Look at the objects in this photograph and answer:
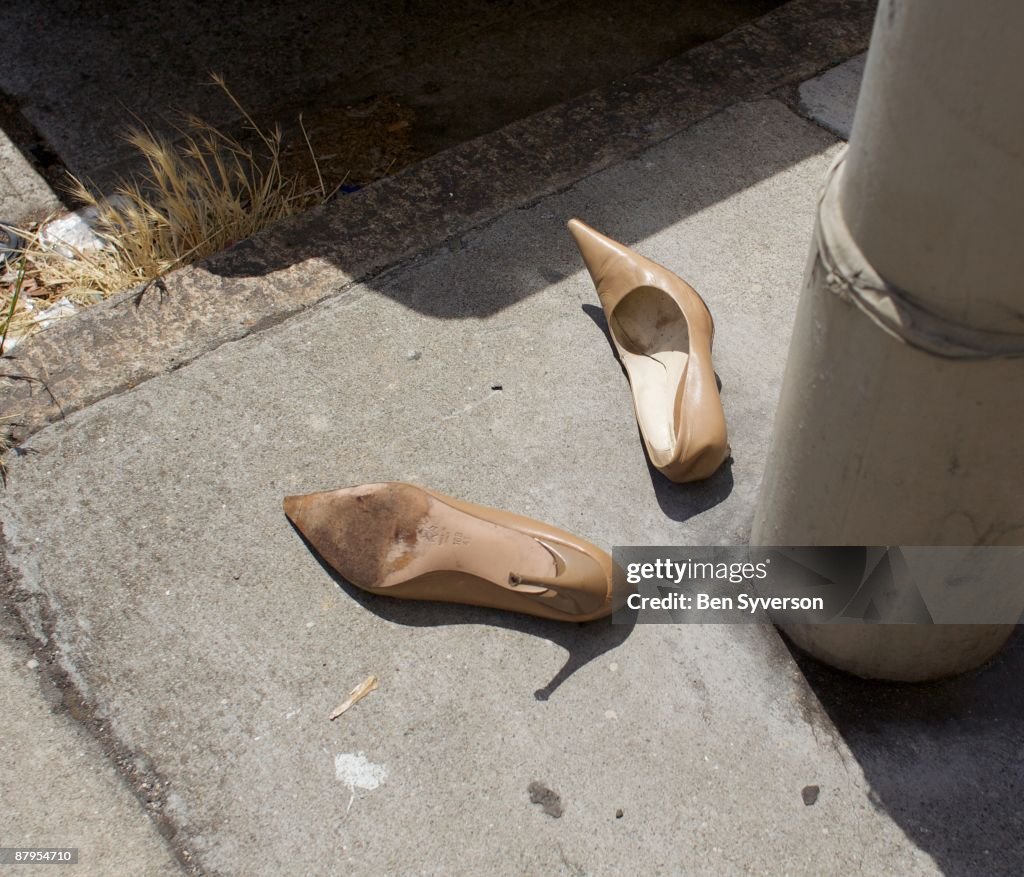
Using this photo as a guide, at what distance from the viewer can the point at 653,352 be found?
8.83 ft

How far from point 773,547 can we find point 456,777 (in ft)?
2.60

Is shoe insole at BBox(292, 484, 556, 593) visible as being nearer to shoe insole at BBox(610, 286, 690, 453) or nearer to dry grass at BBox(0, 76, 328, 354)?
shoe insole at BBox(610, 286, 690, 453)

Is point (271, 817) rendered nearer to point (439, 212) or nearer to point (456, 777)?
point (456, 777)

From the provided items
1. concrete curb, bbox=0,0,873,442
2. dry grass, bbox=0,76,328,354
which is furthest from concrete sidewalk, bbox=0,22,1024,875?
dry grass, bbox=0,76,328,354

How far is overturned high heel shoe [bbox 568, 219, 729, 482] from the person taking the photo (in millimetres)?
2377

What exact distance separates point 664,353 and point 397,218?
103cm

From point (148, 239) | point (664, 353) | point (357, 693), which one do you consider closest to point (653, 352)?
point (664, 353)

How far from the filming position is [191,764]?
6.80 ft

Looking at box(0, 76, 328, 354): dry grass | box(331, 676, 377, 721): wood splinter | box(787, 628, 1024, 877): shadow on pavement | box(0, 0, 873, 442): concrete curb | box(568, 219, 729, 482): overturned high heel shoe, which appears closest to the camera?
box(787, 628, 1024, 877): shadow on pavement

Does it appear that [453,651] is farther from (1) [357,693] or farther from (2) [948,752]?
(2) [948,752]

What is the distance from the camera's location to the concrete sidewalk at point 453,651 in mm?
1975

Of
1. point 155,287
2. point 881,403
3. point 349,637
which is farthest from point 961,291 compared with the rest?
point 155,287

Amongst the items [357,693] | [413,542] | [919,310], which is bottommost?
[357,693]

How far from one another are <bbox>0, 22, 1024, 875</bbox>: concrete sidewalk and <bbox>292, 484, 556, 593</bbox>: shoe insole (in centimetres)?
11
